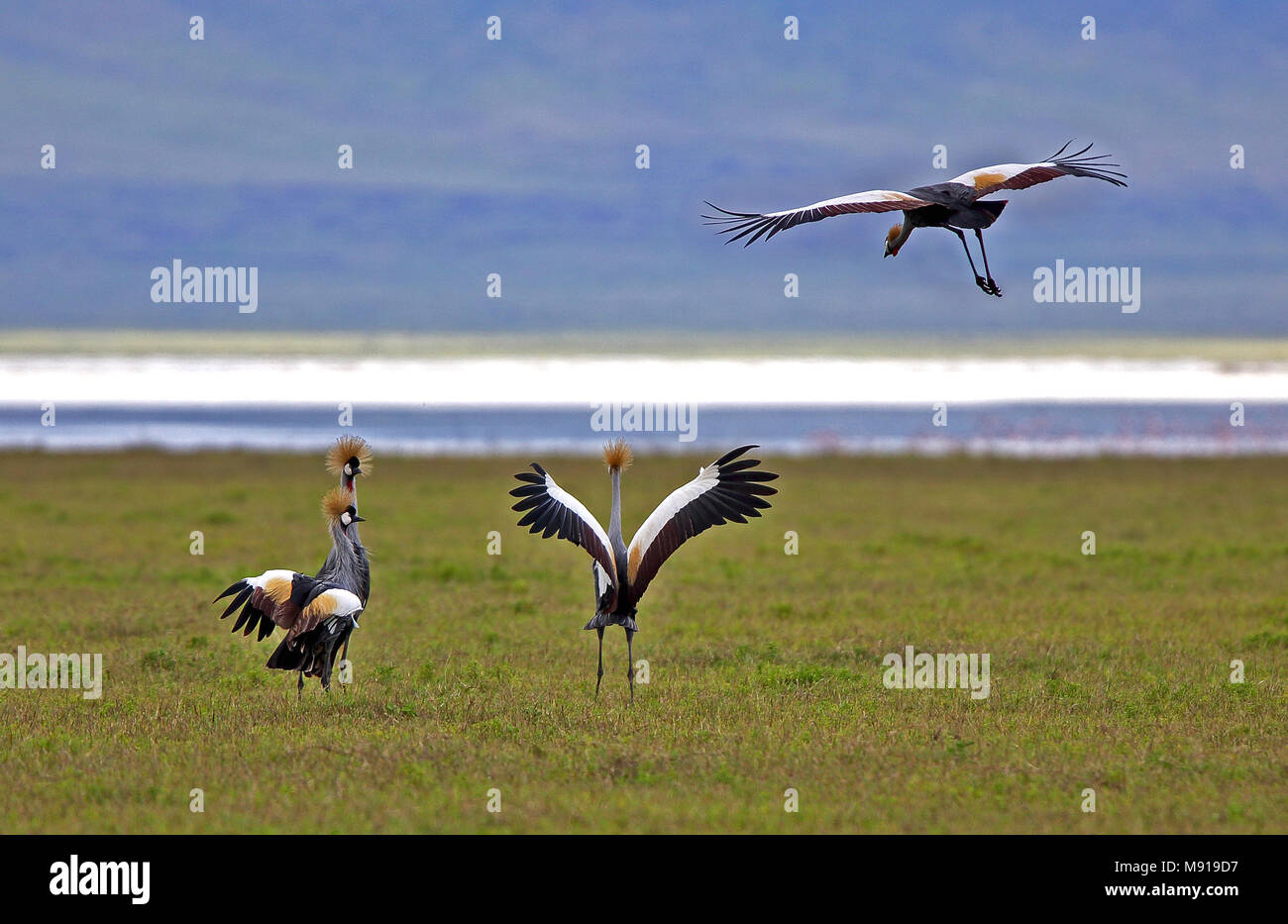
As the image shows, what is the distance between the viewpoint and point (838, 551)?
24.1 m

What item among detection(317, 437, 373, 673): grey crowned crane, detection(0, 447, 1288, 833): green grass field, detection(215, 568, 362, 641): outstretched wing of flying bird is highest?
detection(317, 437, 373, 673): grey crowned crane

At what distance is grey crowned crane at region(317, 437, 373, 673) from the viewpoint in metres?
11.0

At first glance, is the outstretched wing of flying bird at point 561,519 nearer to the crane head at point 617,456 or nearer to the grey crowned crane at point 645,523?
the grey crowned crane at point 645,523

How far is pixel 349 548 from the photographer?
11000 millimetres

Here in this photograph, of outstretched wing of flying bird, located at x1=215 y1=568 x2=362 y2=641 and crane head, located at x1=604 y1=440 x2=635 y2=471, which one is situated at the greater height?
crane head, located at x1=604 y1=440 x2=635 y2=471

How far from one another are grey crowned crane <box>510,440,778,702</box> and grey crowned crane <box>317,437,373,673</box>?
145 cm

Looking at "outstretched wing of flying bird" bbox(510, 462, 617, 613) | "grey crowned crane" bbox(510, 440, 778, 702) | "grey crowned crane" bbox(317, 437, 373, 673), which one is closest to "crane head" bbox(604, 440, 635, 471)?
"grey crowned crane" bbox(510, 440, 778, 702)

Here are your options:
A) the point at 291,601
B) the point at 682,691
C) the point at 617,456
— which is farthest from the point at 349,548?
the point at 682,691

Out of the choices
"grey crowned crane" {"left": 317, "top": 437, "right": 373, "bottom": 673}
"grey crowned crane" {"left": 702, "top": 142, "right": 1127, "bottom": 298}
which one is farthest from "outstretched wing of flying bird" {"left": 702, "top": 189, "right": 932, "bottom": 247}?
"grey crowned crane" {"left": 317, "top": 437, "right": 373, "bottom": 673}

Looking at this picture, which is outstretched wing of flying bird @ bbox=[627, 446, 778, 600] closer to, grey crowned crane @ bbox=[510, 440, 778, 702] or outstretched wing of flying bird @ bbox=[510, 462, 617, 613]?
grey crowned crane @ bbox=[510, 440, 778, 702]

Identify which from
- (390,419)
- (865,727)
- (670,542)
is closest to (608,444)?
(670,542)

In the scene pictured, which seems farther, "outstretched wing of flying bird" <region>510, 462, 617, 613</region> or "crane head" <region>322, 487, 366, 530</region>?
"crane head" <region>322, 487, 366, 530</region>

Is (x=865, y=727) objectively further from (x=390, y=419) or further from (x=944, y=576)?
(x=390, y=419)
